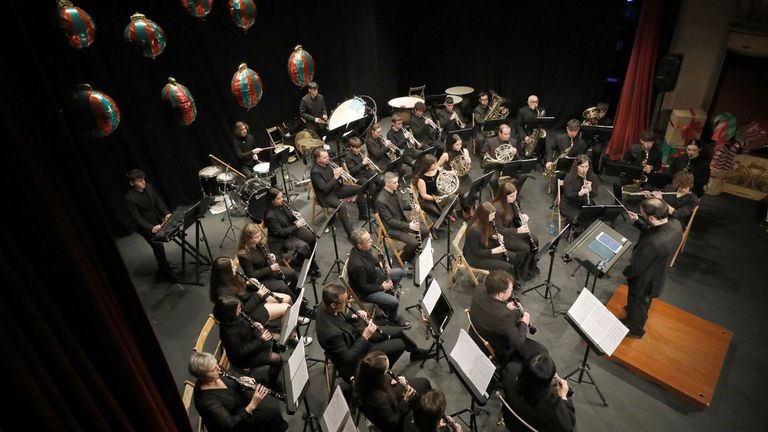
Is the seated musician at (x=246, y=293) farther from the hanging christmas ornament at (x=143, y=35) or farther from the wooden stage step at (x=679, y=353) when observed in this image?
the wooden stage step at (x=679, y=353)

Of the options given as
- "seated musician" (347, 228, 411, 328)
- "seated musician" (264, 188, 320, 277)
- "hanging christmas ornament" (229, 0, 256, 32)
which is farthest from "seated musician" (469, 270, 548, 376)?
"hanging christmas ornament" (229, 0, 256, 32)

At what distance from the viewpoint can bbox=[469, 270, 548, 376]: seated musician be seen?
14.8ft

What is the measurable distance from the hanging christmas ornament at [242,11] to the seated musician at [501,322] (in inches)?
213

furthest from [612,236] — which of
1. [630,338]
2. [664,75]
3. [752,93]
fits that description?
[752,93]

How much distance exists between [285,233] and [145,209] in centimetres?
199

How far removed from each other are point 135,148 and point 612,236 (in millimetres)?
7070

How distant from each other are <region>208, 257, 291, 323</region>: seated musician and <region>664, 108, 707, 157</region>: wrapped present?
25.3 feet

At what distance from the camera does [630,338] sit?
17.5 feet

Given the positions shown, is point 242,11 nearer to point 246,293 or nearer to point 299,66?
point 299,66

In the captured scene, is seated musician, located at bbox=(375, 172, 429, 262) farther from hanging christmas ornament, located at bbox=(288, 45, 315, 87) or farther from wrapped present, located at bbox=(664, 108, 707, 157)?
wrapped present, located at bbox=(664, 108, 707, 157)

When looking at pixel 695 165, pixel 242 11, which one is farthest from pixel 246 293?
pixel 695 165

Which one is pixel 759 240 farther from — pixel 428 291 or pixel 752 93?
pixel 428 291

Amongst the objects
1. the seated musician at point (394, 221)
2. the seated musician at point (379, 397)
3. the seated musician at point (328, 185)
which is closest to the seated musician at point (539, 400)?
the seated musician at point (379, 397)

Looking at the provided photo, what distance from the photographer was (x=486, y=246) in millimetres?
6066
